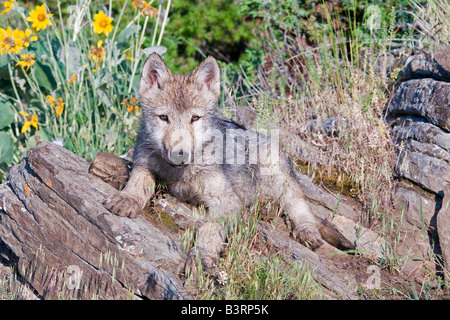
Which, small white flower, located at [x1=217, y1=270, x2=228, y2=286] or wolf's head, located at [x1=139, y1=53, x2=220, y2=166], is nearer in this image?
small white flower, located at [x1=217, y1=270, x2=228, y2=286]

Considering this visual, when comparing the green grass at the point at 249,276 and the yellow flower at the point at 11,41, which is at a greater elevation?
the yellow flower at the point at 11,41

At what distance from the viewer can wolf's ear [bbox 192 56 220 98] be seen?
4086mm

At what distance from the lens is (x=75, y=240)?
361 cm

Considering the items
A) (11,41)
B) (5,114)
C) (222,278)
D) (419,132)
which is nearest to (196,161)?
(222,278)

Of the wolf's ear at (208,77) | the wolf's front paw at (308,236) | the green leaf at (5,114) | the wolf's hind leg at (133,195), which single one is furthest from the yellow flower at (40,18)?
the wolf's front paw at (308,236)

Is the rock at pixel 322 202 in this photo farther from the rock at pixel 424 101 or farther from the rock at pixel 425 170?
the rock at pixel 424 101

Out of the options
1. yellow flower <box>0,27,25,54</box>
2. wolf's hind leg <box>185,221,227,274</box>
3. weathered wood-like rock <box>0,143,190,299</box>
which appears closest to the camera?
weathered wood-like rock <box>0,143,190,299</box>

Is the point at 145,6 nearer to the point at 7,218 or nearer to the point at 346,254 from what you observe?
the point at 7,218

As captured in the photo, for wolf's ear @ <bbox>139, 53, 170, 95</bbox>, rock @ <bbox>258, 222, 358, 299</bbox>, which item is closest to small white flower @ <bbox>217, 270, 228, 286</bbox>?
rock @ <bbox>258, 222, 358, 299</bbox>

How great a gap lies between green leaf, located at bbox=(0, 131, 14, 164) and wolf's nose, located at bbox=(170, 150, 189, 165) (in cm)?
279

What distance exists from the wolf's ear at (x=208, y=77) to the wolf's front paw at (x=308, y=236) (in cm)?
149

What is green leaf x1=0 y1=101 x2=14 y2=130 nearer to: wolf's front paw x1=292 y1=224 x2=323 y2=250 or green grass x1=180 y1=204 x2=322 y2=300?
green grass x1=180 y1=204 x2=322 y2=300

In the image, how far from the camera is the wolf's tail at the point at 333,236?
404 centimetres

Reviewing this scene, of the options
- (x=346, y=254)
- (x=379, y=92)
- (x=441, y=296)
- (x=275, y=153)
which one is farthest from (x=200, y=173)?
(x=379, y=92)
